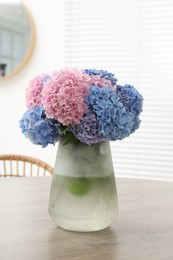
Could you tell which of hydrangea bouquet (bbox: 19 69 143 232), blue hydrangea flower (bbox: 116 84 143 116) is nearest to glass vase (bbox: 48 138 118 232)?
hydrangea bouquet (bbox: 19 69 143 232)

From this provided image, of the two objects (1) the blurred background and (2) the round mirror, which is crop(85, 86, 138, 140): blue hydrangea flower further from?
(2) the round mirror

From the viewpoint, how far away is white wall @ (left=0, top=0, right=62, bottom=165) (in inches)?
111

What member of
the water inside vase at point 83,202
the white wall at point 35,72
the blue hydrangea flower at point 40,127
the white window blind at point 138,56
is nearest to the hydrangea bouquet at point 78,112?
the blue hydrangea flower at point 40,127

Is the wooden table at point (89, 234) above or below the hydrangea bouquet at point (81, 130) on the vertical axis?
below

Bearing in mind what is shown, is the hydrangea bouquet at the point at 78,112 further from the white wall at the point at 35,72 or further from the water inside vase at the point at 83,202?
the white wall at the point at 35,72

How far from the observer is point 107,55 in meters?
2.76

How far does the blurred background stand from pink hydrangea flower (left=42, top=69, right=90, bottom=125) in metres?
1.80

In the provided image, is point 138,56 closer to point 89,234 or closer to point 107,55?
point 107,55

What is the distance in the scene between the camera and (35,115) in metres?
0.94

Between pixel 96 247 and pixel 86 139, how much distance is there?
24cm

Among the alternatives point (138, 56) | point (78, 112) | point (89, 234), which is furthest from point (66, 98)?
point (138, 56)

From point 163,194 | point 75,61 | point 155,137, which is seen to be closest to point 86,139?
point 163,194

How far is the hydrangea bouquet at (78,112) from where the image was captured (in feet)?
2.96

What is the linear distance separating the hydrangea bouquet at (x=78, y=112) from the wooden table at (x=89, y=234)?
23 centimetres
